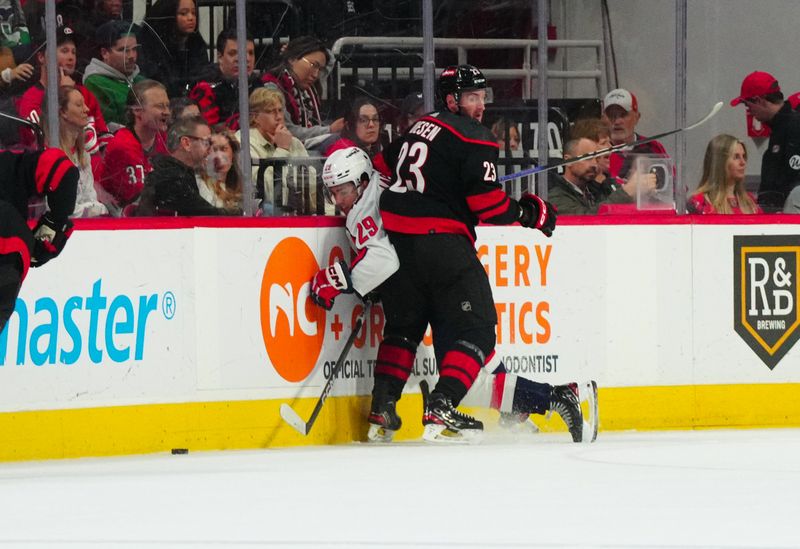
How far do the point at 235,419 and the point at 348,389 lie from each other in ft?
1.66

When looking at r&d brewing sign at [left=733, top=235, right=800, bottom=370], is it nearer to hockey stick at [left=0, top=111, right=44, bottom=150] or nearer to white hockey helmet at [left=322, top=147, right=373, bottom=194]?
white hockey helmet at [left=322, top=147, right=373, bottom=194]

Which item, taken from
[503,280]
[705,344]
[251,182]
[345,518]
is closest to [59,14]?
[251,182]

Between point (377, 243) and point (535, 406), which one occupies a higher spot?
point (377, 243)

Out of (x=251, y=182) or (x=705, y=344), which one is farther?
(x=705, y=344)

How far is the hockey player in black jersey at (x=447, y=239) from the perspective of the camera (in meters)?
5.70

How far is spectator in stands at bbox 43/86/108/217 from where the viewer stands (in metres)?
5.48

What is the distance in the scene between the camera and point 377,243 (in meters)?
5.84

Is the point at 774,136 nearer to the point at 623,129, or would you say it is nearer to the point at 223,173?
the point at 623,129

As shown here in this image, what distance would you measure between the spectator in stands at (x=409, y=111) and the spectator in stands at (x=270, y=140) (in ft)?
1.41

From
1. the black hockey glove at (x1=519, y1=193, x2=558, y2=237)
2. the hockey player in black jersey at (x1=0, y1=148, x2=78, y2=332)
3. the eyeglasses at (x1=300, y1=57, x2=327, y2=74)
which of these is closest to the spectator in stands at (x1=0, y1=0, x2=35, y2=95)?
the hockey player in black jersey at (x1=0, y1=148, x2=78, y2=332)

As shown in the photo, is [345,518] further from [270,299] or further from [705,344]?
[705,344]

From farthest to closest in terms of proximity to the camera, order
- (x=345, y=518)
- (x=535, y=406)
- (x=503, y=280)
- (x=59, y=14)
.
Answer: (x=503, y=280) < (x=535, y=406) < (x=59, y=14) < (x=345, y=518)

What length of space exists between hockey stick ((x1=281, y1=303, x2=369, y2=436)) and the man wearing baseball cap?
195 centimetres

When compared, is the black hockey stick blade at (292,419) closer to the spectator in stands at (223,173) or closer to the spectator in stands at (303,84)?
the spectator in stands at (223,173)
